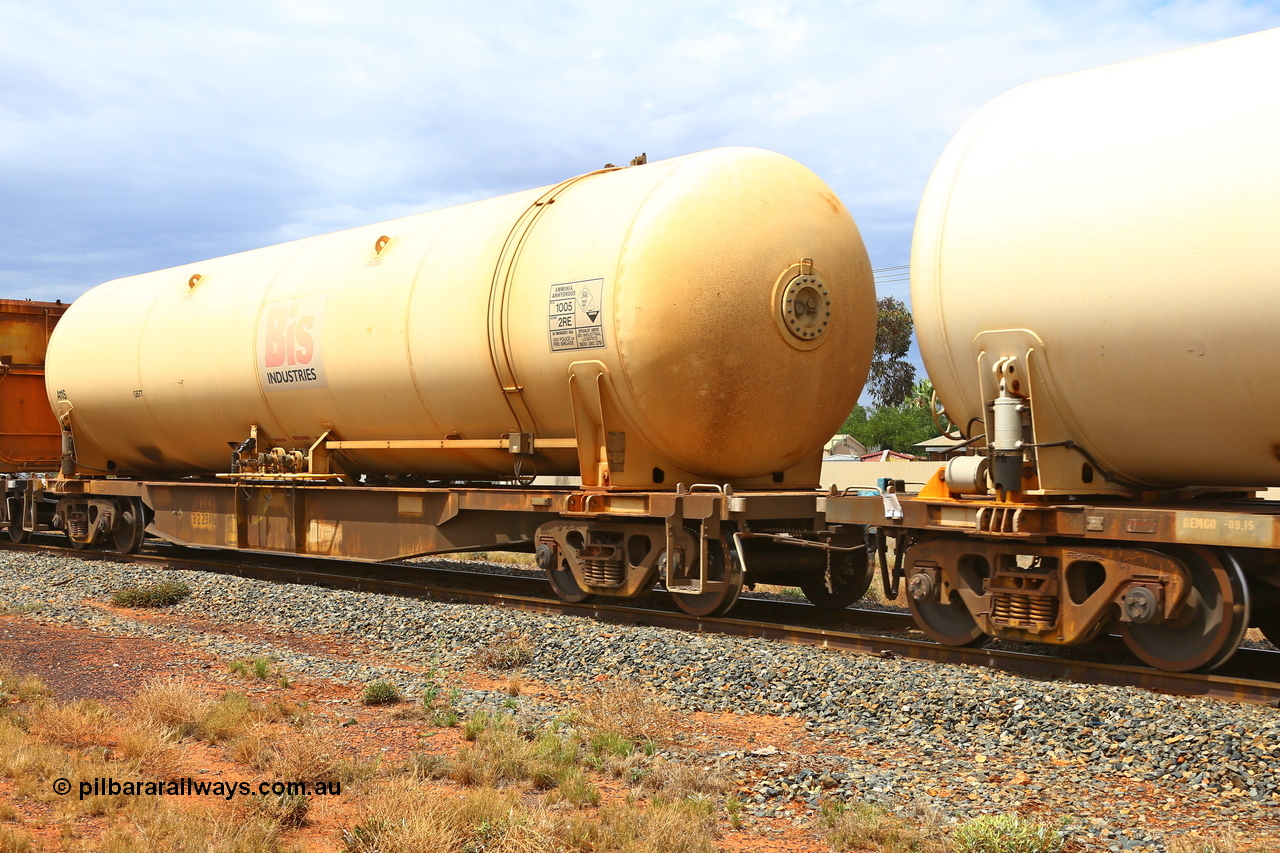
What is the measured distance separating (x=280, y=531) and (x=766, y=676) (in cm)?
876

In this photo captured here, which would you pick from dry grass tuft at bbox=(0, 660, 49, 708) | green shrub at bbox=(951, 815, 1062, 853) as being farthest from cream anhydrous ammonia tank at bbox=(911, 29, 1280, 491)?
dry grass tuft at bbox=(0, 660, 49, 708)

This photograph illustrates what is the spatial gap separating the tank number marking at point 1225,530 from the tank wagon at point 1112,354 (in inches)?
0.5

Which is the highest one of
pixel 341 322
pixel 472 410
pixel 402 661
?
pixel 341 322

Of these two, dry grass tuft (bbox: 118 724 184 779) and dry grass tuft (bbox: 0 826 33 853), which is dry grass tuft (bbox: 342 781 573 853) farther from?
dry grass tuft (bbox: 118 724 184 779)

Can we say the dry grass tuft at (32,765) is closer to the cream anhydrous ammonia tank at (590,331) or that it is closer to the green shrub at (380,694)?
the green shrub at (380,694)

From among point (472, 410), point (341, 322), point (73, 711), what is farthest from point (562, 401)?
point (73, 711)

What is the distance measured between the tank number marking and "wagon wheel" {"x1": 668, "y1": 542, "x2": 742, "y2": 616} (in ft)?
13.2

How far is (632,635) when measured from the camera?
934 centimetres

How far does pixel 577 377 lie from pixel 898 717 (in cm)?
482

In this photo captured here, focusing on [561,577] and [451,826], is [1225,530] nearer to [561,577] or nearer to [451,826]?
[451,826]

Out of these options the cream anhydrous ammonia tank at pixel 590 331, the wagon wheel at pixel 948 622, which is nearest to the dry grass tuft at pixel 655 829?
the wagon wheel at pixel 948 622

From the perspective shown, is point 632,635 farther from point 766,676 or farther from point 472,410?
point 472,410

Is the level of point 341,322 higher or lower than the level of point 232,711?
higher

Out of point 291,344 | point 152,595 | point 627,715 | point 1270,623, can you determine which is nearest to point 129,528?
point 152,595
